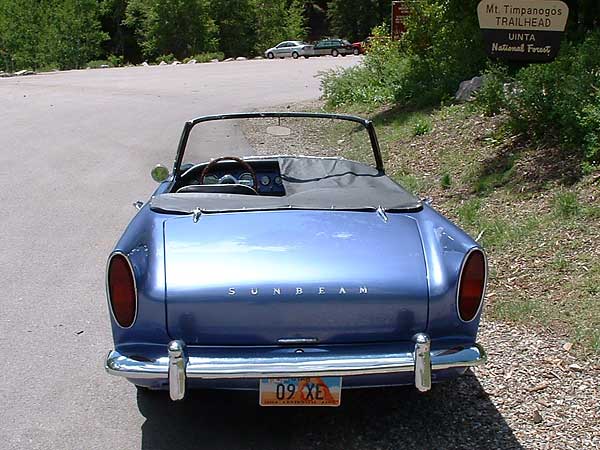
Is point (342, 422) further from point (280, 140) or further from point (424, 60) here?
point (424, 60)

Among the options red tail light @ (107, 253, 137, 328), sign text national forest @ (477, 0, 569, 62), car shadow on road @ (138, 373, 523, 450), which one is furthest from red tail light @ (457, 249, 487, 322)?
sign text national forest @ (477, 0, 569, 62)

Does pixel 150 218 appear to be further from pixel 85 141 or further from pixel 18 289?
pixel 85 141

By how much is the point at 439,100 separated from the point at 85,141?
251 inches

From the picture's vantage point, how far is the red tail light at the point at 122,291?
147 inches

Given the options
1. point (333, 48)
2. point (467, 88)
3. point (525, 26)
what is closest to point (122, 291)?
point (525, 26)

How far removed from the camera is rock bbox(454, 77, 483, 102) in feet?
40.2

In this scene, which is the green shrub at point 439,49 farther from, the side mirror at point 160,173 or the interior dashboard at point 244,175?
the side mirror at point 160,173

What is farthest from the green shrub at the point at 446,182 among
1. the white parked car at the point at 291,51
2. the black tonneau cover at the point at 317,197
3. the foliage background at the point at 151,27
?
the white parked car at the point at 291,51

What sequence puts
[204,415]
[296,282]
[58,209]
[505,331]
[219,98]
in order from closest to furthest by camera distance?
[296,282], [204,415], [505,331], [58,209], [219,98]

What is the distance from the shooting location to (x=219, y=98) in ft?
73.3

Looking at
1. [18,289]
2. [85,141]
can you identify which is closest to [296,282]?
[18,289]

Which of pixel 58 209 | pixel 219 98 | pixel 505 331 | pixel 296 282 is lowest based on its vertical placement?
pixel 219 98

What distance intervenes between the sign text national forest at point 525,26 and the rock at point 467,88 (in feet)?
10.1

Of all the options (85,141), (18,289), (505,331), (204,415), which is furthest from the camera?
(85,141)
